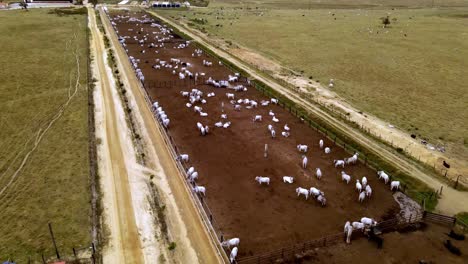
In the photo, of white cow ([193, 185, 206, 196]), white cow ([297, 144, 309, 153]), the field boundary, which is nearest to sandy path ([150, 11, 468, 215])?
the field boundary

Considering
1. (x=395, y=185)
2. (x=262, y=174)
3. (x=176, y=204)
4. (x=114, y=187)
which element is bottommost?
(x=176, y=204)

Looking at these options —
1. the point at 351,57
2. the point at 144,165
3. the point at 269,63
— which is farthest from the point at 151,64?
the point at 351,57

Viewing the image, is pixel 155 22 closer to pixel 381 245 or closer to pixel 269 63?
pixel 269 63

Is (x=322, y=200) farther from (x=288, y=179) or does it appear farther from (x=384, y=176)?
(x=384, y=176)

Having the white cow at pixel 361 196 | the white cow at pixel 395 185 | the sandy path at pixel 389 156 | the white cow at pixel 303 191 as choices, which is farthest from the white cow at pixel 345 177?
the sandy path at pixel 389 156

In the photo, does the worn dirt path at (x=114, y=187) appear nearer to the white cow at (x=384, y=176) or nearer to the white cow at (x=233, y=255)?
the white cow at (x=233, y=255)

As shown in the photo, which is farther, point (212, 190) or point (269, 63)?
point (269, 63)

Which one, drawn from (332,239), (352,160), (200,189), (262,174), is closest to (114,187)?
(200,189)
